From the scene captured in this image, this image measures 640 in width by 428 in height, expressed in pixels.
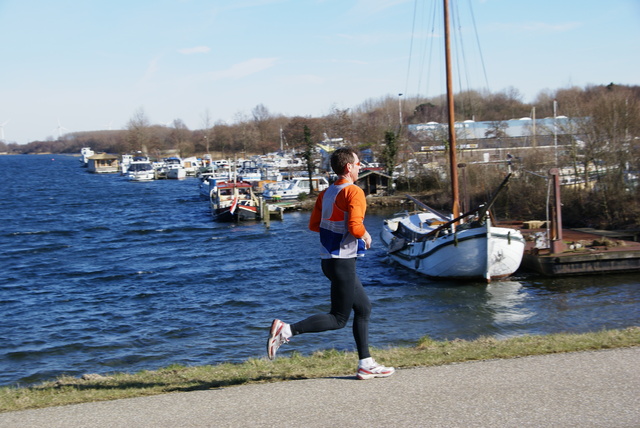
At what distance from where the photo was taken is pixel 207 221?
52438 mm

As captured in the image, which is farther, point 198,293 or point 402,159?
point 402,159

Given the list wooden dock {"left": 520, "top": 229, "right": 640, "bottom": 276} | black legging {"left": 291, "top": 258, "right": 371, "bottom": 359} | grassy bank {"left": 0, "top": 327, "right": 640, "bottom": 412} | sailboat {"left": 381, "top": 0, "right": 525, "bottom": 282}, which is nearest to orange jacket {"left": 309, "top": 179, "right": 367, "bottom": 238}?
black legging {"left": 291, "top": 258, "right": 371, "bottom": 359}

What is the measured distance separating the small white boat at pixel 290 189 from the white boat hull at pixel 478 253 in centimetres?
3435

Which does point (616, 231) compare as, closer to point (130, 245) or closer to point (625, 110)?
point (625, 110)

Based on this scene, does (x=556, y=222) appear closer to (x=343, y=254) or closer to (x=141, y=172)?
(x=343, y=254)

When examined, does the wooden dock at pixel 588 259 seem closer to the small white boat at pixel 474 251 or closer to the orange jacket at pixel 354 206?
the small white boat at pixel 474 251

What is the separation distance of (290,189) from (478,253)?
1519 inches

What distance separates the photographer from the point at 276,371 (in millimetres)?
7414

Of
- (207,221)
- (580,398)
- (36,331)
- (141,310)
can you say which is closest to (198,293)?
(141,310)

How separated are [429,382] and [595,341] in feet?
9.81

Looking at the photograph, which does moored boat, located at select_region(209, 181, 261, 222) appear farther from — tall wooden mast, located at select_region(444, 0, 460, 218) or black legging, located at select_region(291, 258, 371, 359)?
black legging, located at select_region(291, 258, 371, 359)

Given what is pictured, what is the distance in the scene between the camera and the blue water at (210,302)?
15609mm

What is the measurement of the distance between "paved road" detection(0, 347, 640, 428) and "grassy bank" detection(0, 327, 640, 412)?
387 millimetres

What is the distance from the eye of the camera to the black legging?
6.39 metres
